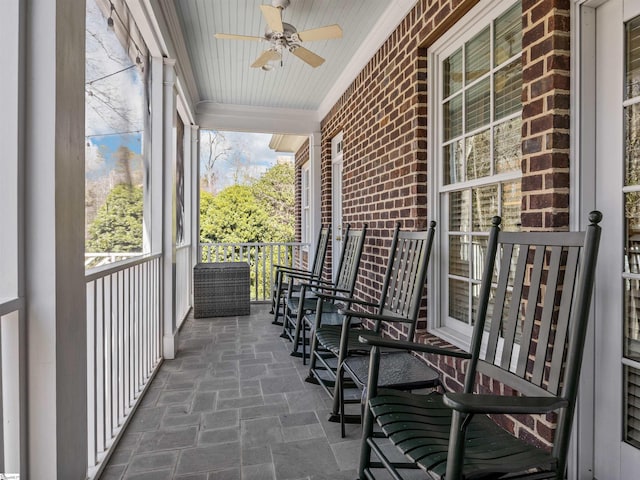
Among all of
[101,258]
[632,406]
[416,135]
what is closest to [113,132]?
[101,258]

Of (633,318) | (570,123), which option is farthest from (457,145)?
(633,318)

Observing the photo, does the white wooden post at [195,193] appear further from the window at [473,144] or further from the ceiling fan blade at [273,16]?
the window at [473,144]

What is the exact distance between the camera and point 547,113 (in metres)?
1.54

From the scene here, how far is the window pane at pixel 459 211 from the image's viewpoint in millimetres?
2313

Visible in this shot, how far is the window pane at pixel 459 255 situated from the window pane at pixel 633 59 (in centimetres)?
109

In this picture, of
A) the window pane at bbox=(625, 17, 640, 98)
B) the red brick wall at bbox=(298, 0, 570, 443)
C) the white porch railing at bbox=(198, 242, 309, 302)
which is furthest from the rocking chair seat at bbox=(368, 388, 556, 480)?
the white porch railing at bbox=(198, 242, 309, 302)

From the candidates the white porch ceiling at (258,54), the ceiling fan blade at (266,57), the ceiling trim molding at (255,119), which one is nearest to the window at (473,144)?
the white porch ceiling at (258,54)

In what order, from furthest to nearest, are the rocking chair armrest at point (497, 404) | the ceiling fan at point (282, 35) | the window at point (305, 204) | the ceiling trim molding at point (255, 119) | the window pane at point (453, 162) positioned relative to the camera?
1. the window at point (305, 204)
2. the ceiling trim molding at point (255, 119)
3. the ceiling fan at point (282, 35)
4. the window pane at point (453, 162)
5. the rocking chair armrest at point (497, 404)

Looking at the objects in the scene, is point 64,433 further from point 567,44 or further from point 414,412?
point 567,44

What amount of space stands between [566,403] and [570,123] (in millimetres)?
1072

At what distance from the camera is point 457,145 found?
7.95 ft

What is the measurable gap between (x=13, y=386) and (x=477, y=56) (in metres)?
2.62

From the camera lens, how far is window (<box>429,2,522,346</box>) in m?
1.92

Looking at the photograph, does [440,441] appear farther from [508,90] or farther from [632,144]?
[508,90]
